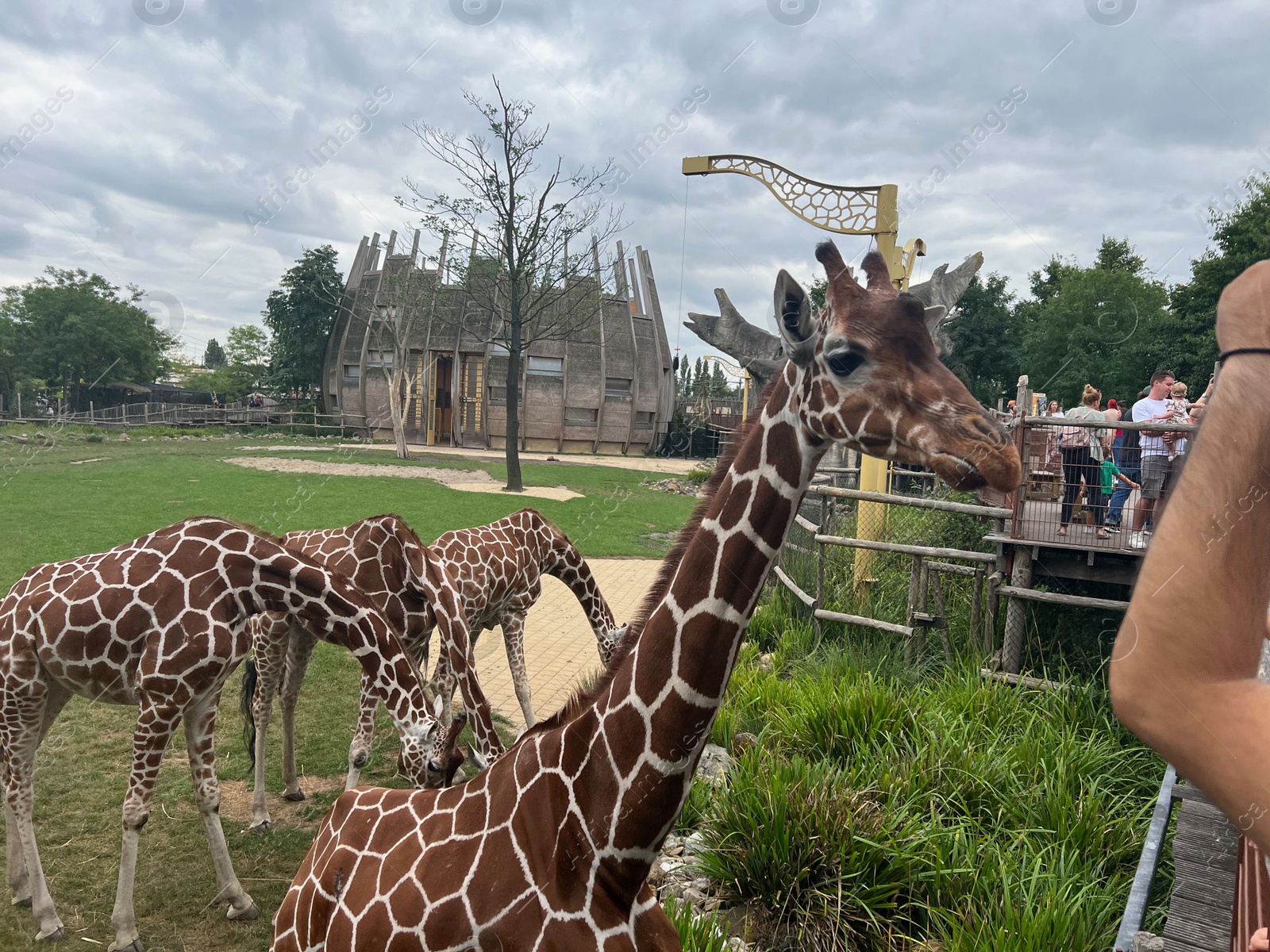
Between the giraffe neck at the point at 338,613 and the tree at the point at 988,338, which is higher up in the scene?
the tree at the point at 988,338

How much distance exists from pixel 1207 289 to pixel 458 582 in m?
22.5

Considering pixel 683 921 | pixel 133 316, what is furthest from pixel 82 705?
pixel 133 316

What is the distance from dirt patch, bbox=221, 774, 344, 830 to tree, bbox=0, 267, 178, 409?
35.6 m

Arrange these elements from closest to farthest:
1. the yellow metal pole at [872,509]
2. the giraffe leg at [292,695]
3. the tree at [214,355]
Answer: the giraffe leg at [292,695] < the yellow metal pole at [872,509] < the tree at [214,355]

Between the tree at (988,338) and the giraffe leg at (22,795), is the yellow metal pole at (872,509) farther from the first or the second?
the tree at (988,338)

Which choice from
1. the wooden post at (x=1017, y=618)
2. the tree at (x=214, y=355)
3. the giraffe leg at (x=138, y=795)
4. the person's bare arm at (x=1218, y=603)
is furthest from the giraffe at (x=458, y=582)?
the tree at (x=214, y=355)

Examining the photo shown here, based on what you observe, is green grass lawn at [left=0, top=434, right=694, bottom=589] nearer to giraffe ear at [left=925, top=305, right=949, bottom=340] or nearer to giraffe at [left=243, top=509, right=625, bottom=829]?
giraffe at [left=243, top=509, right=625, bottom=829]

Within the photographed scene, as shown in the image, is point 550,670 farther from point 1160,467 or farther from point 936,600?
point 1160,467

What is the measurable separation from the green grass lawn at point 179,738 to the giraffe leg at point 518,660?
120cm

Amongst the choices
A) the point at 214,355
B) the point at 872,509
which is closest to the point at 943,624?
the point at 872,509

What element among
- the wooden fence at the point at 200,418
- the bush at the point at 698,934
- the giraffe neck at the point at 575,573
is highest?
the wooden fence at the point at 200,418

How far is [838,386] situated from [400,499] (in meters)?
16.7

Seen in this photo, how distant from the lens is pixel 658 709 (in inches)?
83.6

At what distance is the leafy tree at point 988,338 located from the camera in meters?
32.0
